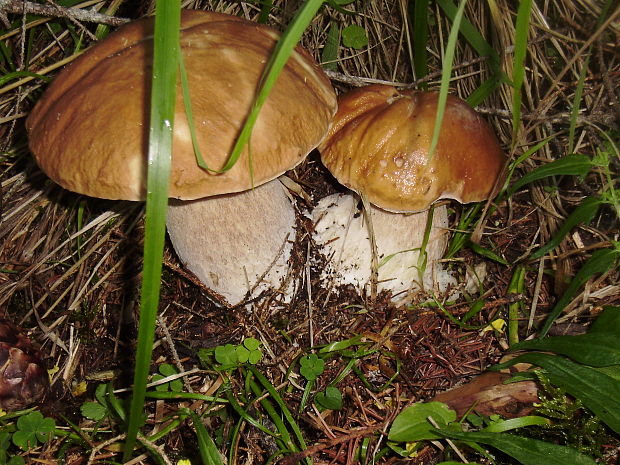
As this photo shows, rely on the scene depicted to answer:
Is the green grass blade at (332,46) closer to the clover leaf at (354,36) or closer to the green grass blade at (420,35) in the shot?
the clover leaf at (354,36)

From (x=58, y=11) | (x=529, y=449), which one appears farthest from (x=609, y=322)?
(x=58, y=11)

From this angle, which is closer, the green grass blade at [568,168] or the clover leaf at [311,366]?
the green grass blade at [568,168]

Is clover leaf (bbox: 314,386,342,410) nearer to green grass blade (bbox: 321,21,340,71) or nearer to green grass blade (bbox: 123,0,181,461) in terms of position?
green grass blade (bbox: 123,0,181,461)

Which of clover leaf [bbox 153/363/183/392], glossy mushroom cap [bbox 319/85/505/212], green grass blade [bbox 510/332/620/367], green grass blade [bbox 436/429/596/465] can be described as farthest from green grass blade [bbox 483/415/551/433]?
clover leaf [bbox 153/363/183/392]

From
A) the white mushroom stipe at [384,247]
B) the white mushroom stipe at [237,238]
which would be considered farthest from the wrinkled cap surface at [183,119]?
the white mushroom stipe at [384,247]

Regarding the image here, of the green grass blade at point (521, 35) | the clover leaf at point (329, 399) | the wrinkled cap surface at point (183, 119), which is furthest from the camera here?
the clover leaf at point (329, 399)

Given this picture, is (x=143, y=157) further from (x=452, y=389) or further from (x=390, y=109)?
(x=452, y=389)

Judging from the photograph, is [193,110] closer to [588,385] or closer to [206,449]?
[206,449]
